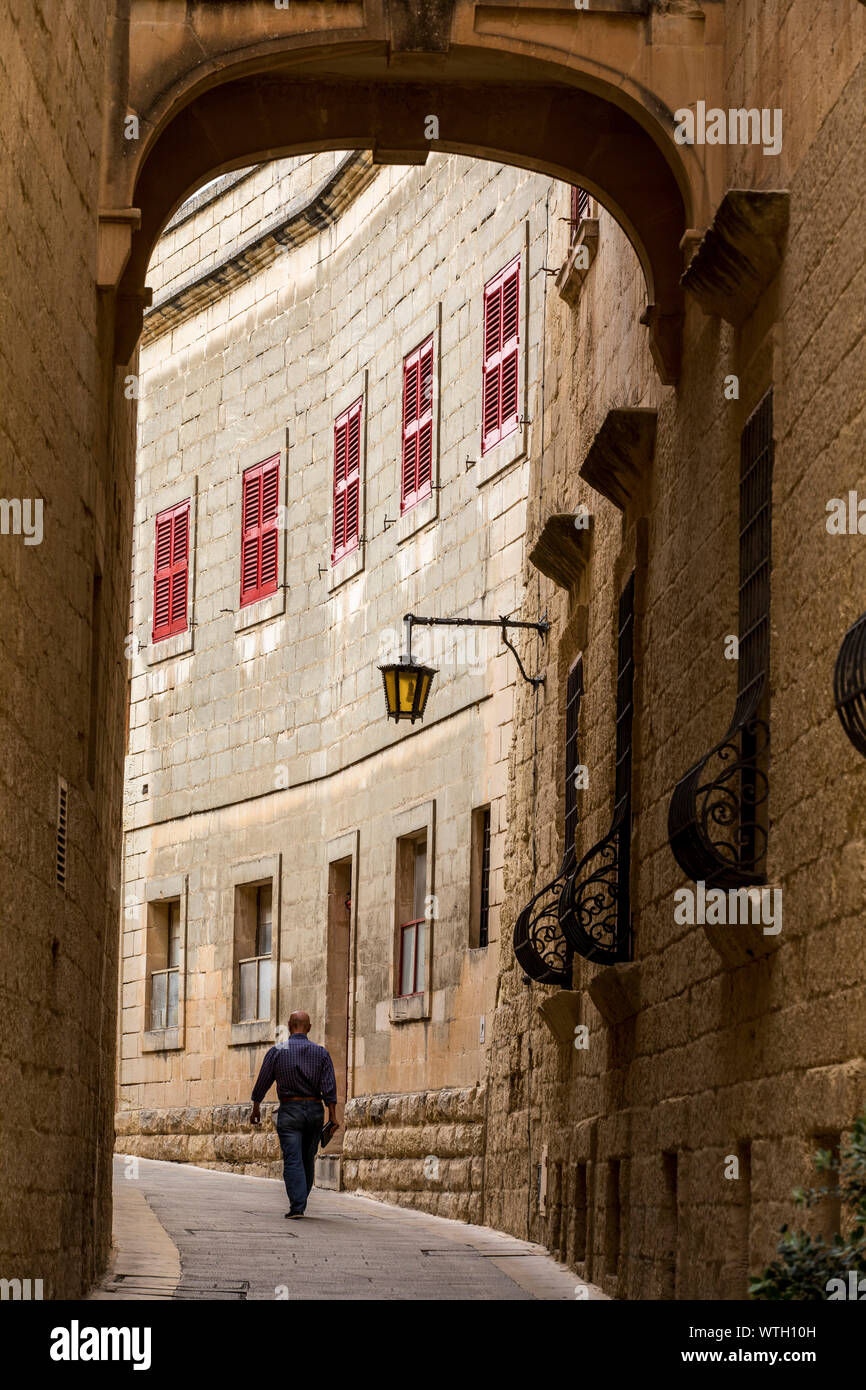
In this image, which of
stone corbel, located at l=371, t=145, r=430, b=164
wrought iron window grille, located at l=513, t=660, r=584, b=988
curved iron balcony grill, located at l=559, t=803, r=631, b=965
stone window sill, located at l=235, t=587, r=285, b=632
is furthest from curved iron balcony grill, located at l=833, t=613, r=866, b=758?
stone window sill, located at l=235, t=587, r=285, b=632

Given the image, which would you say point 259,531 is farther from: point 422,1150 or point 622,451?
point 622,451

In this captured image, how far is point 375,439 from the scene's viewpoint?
2098cm

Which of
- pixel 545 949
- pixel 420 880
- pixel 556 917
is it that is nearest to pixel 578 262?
pixel 556 917

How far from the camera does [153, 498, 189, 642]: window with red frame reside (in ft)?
83.2

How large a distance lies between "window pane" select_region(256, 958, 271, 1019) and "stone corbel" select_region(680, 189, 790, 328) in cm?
1385

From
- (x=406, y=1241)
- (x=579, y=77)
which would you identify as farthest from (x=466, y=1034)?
(x=579, y=77)

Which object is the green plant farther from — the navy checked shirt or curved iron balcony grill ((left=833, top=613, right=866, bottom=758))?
the navy checked shirt

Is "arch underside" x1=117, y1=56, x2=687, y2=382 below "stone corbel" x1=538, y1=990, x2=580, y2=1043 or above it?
above

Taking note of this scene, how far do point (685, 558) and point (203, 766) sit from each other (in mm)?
14245

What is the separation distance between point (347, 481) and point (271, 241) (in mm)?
3347

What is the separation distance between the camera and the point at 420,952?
18844 millimetres

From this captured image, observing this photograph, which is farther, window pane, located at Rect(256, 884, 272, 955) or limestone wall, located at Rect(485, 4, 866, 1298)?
window pane, located at Rect(256, 884, 272, 955)
